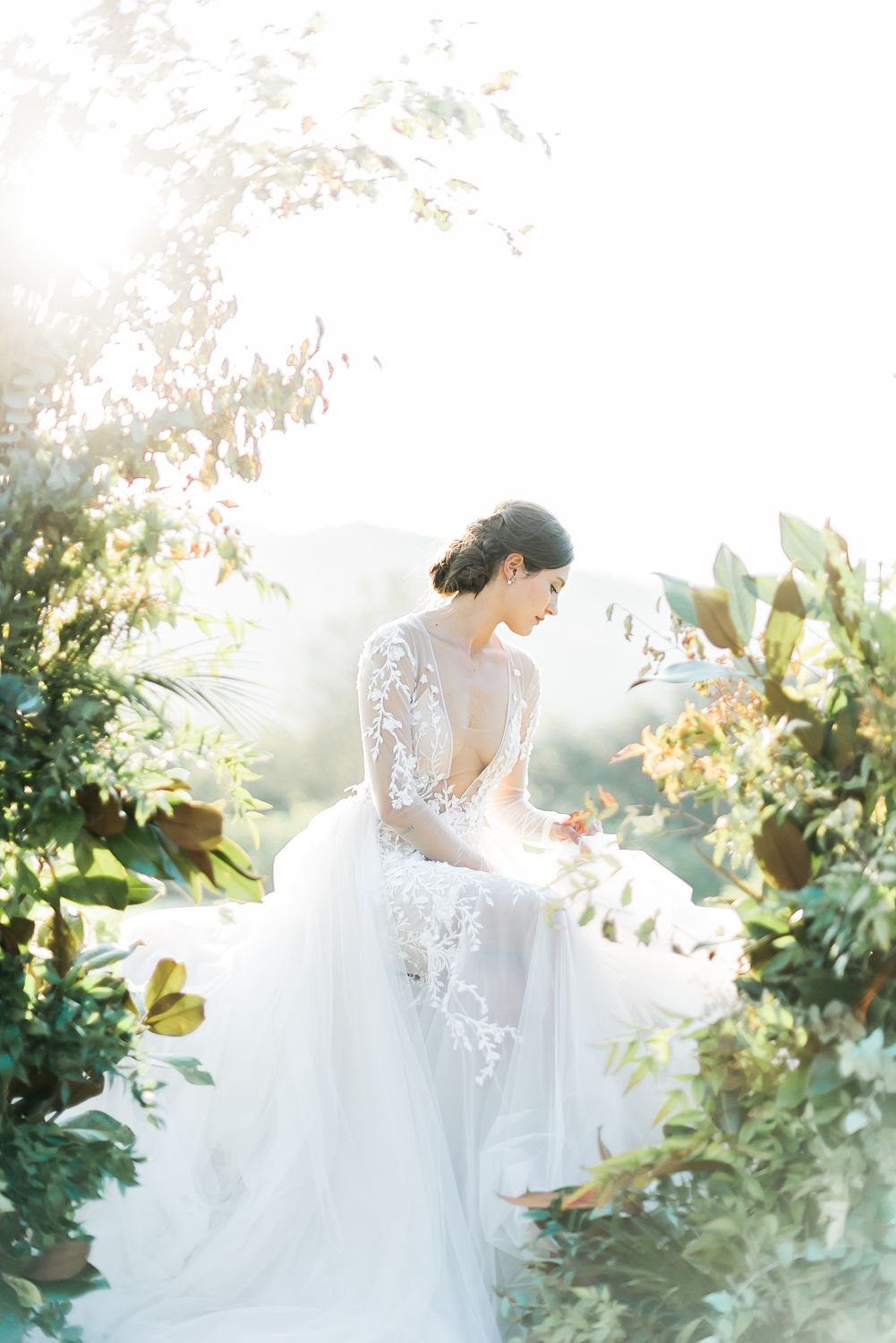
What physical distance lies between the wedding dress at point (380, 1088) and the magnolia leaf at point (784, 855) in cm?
37

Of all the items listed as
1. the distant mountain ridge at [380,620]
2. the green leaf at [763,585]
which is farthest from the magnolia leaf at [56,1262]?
the distant mountain ridge at [380,620]

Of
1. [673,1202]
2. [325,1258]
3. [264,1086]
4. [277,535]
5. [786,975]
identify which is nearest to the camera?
[786,975]

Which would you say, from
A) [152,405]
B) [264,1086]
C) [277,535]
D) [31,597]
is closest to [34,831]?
[31,597]

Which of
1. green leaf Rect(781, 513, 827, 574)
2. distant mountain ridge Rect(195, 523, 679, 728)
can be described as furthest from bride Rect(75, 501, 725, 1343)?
distant mountain ridge Rect(195, 523, 679, 728)

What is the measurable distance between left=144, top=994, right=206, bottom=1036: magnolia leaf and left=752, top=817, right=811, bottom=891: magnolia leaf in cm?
95

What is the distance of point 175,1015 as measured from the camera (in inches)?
71.6

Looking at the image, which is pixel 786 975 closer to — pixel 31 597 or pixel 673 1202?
pixel 673 1202

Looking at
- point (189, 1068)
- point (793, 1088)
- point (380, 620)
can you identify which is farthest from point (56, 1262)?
point (380, 620)

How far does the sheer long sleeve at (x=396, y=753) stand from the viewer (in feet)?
8.74

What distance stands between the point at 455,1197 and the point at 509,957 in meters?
0.48

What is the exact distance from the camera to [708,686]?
1.86 meters

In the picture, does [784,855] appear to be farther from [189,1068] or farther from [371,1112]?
[371,1112]

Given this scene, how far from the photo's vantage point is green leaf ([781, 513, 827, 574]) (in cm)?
149

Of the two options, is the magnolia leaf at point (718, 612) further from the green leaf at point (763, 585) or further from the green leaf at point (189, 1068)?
the green leaf at point (189, 1068)
